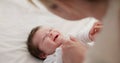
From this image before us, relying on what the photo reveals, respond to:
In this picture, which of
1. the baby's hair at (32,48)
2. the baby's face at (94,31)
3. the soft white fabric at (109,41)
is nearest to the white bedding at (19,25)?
the baby's hair at (32,48)

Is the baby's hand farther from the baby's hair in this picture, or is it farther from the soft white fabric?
the soft white fabric

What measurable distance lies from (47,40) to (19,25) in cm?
27

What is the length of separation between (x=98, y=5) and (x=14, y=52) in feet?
2.73

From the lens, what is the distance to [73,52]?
1.01 m

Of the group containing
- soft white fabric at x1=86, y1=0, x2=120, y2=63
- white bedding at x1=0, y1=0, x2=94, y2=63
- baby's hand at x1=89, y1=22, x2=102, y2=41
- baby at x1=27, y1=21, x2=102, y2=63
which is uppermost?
soft white fabric at x1=86, y1=0, x2=120, y2=63

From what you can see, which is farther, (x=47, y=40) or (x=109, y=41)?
(x=47, y=40)

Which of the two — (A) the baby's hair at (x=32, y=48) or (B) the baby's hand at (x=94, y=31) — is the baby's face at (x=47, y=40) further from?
(B) the baby's hand at (x=94, y=31)

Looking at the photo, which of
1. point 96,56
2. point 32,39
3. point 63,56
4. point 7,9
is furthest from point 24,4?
point 96,56

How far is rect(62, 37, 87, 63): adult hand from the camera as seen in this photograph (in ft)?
3.29

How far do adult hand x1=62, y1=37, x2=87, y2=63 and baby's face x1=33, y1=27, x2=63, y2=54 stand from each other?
0.55 ft

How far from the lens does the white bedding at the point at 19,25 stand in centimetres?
129

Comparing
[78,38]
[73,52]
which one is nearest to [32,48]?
[78,38]

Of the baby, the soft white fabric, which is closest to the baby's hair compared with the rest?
the baby

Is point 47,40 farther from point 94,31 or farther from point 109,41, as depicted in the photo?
point 109,41
